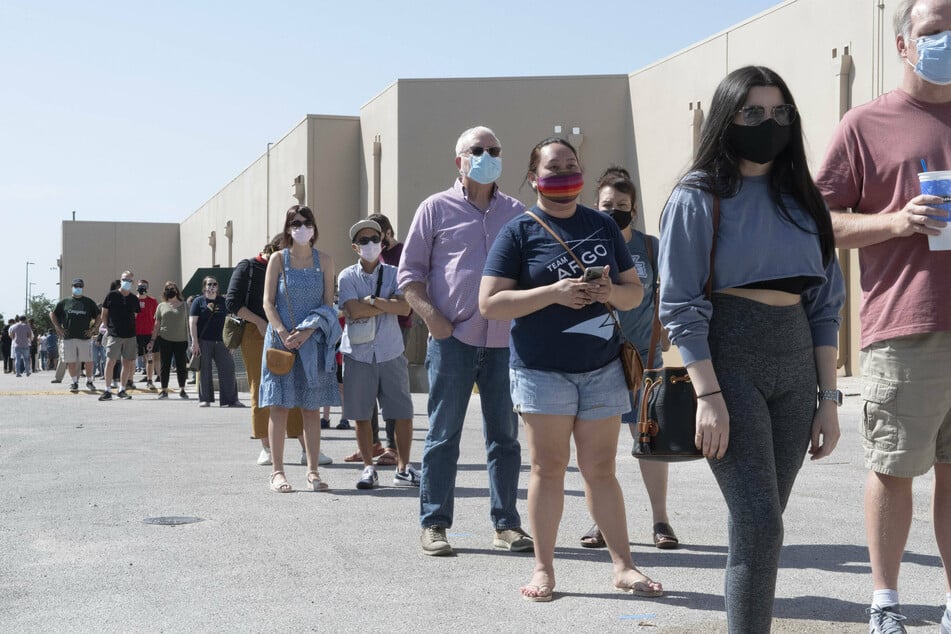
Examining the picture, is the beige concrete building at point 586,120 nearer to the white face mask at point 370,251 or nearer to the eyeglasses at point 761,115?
the white face mask at point 370,251

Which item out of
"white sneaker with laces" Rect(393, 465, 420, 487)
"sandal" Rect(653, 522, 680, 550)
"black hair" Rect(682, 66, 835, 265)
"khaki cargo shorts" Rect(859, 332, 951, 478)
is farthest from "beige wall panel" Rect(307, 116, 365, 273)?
"black hair" Rect(682, 66, 835, 265)

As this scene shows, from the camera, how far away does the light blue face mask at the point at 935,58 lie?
14.2ft

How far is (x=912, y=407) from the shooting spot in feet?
14.3

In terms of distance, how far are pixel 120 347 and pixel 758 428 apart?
59.1 ft

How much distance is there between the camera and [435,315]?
252 inches

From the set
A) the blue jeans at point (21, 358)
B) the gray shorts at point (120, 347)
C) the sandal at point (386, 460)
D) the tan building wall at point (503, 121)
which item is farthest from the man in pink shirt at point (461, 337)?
the blue jeans at point (21, 358)

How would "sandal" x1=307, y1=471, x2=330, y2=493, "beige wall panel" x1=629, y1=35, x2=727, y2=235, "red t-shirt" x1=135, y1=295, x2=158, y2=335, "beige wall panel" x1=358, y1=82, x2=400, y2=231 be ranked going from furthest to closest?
"beige wall panel" x1=358, y1=82, x2=400, y2=231 → "beige wall panel" x1=629, y1=35, x2=727, y2=235 → "red t-shirt" x1=135, y1=295, x2=158, y2=335 → "sandal" x1=307, y1=471, x2=330, y2=493

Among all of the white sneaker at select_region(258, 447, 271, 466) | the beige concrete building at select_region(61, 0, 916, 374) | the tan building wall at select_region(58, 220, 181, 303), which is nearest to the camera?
the white sneaker at select_region(258, 447, 271, 466)

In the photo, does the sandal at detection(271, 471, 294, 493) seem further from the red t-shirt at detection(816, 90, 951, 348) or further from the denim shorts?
the red t-shirt at detection(816, 90, 951, 348)

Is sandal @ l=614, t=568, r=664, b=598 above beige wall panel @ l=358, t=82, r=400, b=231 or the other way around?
the other way around

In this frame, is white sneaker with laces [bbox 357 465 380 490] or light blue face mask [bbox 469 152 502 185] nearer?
light blue face mask [bbox 469 152 502 185]

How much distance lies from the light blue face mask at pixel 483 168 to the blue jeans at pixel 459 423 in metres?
0.86

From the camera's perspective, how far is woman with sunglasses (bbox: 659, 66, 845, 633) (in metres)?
3.69

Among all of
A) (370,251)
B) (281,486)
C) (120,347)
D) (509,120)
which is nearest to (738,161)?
(281,486)
